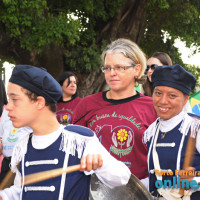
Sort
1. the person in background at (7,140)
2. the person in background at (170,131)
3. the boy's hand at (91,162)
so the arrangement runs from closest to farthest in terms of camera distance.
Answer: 1. the boy's hand at (91,162)
2. the person in background at (170,131)
3. the person in background at (7,140)

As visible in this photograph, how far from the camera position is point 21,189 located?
86.7 inches

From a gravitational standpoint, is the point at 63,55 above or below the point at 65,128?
above

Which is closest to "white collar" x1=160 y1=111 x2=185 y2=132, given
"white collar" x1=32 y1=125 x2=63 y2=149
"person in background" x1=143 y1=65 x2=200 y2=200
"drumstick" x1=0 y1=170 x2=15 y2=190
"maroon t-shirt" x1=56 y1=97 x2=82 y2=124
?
"person in background" x1=143 y1=65 x2=200 y2=200

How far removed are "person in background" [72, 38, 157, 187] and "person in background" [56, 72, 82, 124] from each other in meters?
2.96

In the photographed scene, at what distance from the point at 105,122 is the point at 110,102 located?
0.21 meters

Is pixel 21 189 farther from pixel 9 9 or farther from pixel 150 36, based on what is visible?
pixel 150 36

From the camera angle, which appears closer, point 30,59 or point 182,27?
point 30,59

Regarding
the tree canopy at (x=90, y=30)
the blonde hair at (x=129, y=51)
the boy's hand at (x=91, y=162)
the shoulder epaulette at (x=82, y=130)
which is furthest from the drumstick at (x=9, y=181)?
the tree canopy at (x=90, y=30)

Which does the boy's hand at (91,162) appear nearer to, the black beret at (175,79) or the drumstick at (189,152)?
the drumstick at (189,152)

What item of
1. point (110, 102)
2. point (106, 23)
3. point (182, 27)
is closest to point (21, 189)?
point (110, 102)

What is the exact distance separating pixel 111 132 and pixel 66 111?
3378 mm

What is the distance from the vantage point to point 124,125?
2930 millimetres

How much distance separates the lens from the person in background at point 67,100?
242 inches

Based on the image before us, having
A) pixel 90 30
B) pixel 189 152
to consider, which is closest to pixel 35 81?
pixel 189 152
